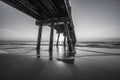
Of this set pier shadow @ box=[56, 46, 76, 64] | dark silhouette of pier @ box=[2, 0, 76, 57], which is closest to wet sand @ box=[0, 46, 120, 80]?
pier shadow @ box=[56, 46, 76, 64]

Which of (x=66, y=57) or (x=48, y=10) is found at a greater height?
(x=48, y=10)

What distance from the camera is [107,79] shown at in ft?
4.70

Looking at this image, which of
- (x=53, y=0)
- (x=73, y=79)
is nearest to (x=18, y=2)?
(x=53, y=0)

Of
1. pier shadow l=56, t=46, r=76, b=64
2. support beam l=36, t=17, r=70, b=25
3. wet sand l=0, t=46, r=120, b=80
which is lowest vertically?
pier shadow l=56, t=46, r=76, b=64

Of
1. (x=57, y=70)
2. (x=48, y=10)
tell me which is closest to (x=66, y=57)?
(x=57, y=70)

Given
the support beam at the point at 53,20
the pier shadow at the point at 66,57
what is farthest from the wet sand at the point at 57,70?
the support beam at the point at 53,20

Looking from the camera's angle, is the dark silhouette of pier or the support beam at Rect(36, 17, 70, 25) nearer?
the dark silhouette of pier

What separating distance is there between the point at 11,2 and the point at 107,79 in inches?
212

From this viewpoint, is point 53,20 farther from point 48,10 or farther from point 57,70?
point 57,70

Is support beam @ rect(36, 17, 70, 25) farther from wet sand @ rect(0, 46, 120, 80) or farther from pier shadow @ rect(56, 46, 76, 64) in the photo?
wet sand @ rect(0, 46, 120, 80)

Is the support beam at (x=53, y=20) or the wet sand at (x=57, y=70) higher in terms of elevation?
the support beam at (x=53, y=20)

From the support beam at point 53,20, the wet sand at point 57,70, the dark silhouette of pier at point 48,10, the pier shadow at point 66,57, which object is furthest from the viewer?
the support beam at point 53,20

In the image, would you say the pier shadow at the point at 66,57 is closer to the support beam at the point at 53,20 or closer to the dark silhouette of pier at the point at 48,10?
the dark silhouette of pier at the point at 48,10

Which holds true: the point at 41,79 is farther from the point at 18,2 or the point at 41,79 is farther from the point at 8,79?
the point at 18,2
